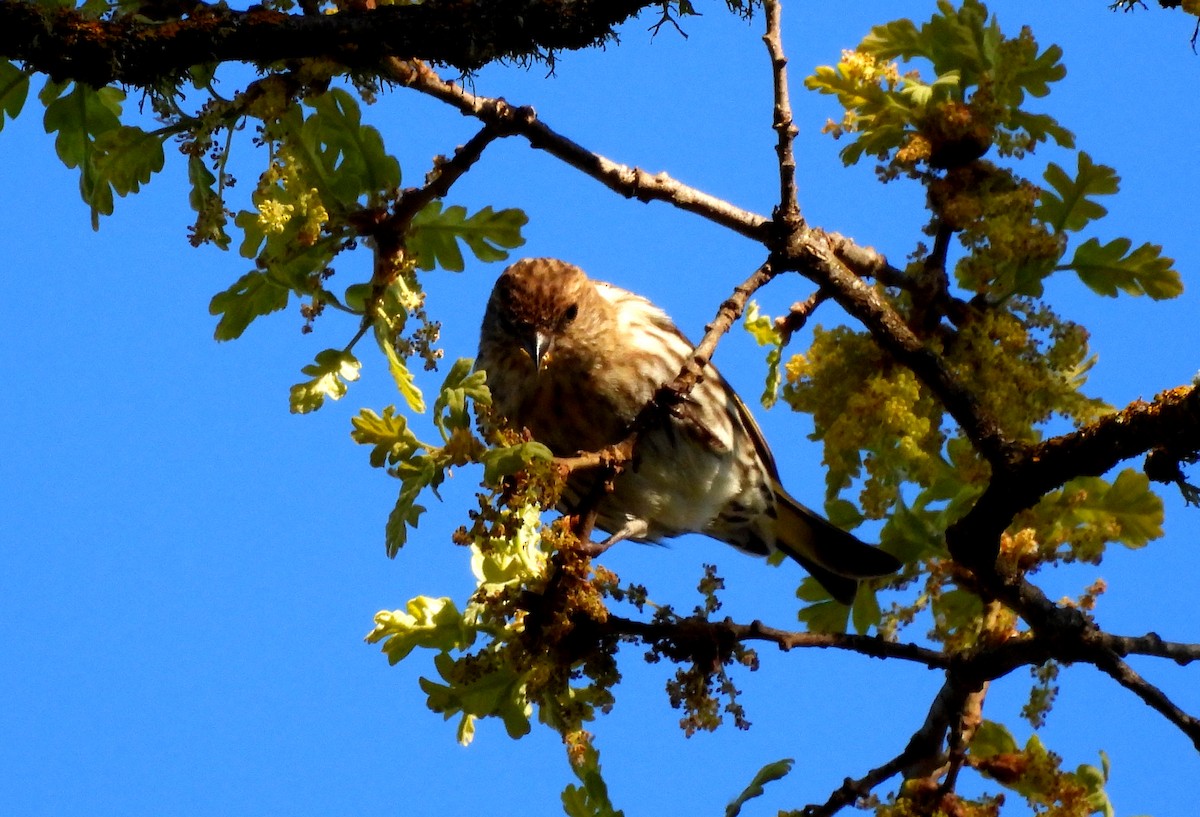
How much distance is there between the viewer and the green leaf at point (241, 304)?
3.21 m

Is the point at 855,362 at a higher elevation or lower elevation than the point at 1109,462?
higher

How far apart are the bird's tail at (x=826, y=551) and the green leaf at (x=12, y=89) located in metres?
2.41

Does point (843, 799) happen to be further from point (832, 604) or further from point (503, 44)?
point (503, 44)

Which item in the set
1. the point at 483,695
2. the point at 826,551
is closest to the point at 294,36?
the point at 483,695

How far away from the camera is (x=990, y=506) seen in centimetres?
315

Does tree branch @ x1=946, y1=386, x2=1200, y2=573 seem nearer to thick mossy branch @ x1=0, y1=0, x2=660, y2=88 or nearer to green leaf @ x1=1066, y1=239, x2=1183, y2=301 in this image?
green leaf @ x1=1066, y1=239, x2=1183, y2=301

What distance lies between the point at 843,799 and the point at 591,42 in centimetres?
185

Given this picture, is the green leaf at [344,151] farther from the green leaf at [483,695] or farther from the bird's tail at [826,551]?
the bird's tail at [826,551]

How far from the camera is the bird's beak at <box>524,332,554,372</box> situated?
4.78 m

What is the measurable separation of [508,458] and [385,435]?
0.86 feet

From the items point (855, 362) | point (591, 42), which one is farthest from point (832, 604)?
point (591, 42)

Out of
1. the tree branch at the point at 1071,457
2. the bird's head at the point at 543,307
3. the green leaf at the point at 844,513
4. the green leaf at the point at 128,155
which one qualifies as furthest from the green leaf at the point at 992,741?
the green leaf at the point at 128,155

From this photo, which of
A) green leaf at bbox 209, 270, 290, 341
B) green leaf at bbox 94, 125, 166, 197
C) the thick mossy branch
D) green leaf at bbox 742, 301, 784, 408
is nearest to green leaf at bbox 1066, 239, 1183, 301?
green leaf at bbox 742, 301, 784, 408

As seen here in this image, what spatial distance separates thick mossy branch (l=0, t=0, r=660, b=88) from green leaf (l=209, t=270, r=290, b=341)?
20.0 inches
